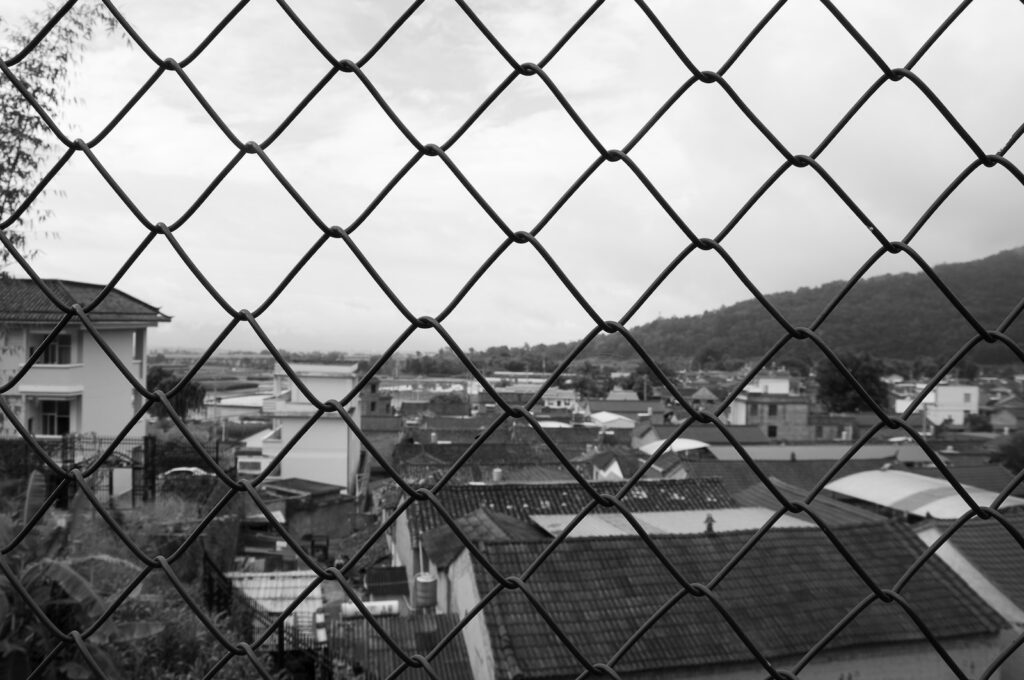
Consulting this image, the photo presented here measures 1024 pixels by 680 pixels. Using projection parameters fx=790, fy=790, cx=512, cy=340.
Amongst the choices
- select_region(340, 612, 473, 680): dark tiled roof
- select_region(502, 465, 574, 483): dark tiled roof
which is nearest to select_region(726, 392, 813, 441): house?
select_region(502, 465, 574, 483): dark tiled roof

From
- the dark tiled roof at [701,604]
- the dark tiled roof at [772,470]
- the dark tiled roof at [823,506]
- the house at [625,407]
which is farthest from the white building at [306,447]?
the house at [625,407]

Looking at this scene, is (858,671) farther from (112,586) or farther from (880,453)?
(880,453)

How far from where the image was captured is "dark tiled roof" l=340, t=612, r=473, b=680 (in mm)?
6633

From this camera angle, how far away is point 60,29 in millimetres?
2600

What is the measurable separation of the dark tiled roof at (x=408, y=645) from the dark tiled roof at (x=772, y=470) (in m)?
10.3

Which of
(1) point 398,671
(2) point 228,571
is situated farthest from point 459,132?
(2) point 228,571

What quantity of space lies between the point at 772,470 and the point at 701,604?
40.1 feet

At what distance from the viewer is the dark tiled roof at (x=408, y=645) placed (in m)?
6.63

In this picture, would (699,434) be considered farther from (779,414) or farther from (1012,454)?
(1012,454)

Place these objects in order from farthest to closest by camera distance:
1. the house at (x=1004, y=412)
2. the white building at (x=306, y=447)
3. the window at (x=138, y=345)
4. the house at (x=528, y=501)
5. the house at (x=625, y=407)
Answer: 1. the house at (x=625, y=407)
2. the house at (x=1004, y=412)
3. the white building at (x=306, y=447)
4. the window at (x=138, y=345)
5. the house at (x=528, y=501)

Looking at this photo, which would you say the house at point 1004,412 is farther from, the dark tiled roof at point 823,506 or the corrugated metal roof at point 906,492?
the dark tiled roof at point 823,506

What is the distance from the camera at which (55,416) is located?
1261 cm

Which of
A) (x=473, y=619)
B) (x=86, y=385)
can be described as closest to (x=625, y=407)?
(x=86, y=385)

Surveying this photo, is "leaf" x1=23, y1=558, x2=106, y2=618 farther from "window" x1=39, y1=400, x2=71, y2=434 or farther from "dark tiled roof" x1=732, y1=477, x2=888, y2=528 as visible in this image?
"window" x1=39, y1=400, x2=71, y2=434
